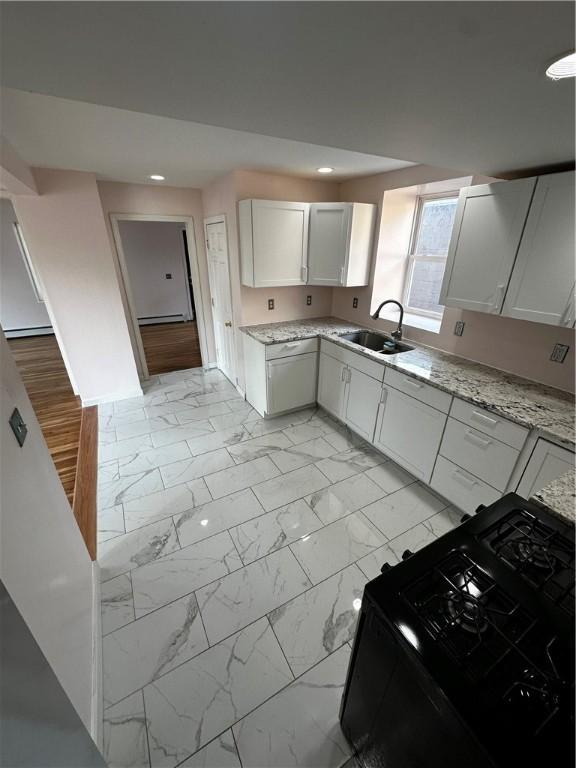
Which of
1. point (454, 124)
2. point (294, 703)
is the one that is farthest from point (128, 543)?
point (454, 124)

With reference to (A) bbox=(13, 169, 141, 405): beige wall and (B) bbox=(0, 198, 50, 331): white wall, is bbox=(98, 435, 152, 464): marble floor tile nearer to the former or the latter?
(A) bbox=(13, 169, 141, 405): beige wall

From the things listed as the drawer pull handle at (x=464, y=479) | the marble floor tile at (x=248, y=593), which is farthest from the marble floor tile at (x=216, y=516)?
the drawer pull handle at (x=464, y=479)

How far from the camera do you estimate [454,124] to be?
1236 millimetres

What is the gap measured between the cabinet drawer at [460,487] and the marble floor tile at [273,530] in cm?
93

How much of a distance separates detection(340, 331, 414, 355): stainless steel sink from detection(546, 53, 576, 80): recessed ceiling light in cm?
209

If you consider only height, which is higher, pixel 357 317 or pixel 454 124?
pixel 454 124

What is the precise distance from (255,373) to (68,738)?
265 cm

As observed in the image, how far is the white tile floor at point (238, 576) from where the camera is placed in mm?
1256

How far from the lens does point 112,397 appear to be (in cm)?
375

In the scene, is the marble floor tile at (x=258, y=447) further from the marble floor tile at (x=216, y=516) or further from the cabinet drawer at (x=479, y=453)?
the cabinet drawer at (x=479, y=453)

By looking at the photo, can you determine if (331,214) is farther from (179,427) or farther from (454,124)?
(179,427)

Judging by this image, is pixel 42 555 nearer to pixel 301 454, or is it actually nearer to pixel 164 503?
pixel 164 503

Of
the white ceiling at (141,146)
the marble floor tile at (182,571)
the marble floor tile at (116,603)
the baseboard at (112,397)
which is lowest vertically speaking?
the marble floor tile at (116,603)

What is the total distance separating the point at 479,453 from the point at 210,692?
74.8 inches
